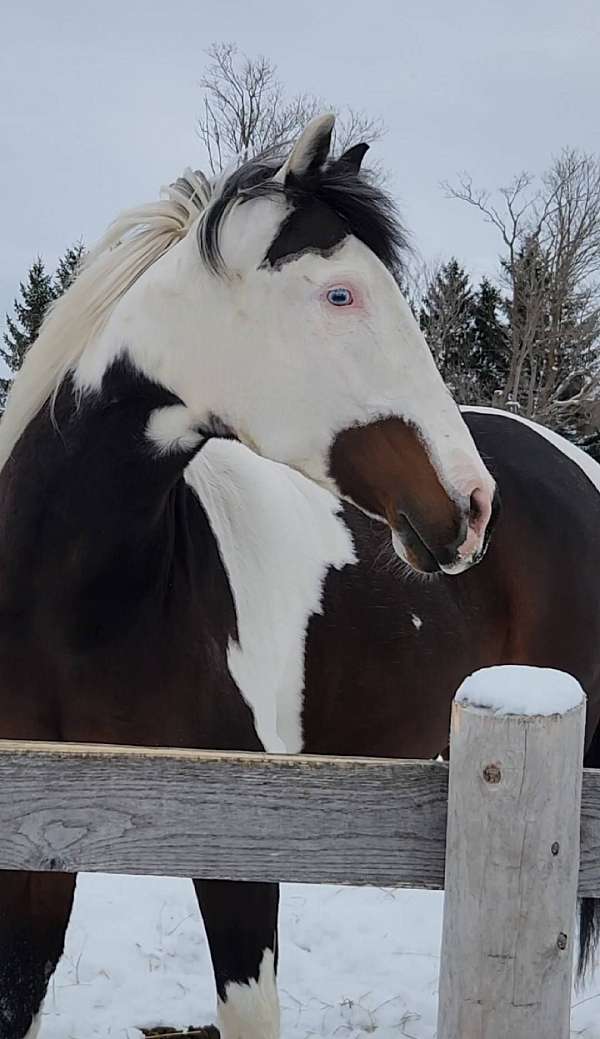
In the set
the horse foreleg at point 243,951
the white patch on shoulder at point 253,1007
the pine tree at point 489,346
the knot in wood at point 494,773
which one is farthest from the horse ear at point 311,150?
the pine tree at point 489,346

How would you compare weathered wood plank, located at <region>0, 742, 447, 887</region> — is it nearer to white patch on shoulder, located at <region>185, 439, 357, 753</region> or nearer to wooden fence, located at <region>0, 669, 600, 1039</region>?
wooden fence, located at <region>0, 669, 600, 1039</region>

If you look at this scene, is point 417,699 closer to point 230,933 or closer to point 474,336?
point 230,933

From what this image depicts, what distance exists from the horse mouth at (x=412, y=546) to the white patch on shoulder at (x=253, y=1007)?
3.23 feet

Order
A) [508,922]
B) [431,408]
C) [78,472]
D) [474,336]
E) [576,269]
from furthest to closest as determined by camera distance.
Answer: [474,336]
[576,269]
[78,472]
[431,408]
[508,922]

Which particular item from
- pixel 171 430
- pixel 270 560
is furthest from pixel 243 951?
pixel 171 430

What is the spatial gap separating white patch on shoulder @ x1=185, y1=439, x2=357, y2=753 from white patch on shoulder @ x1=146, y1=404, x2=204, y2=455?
1.05 feet

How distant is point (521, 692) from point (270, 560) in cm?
139

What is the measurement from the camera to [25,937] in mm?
2084

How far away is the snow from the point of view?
3.54ft

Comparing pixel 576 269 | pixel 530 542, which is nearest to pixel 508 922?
pixel 530 542

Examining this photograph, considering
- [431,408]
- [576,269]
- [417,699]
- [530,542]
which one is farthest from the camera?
[576,269]

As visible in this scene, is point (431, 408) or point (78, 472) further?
point (78, 472)

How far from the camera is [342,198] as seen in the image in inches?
72.9

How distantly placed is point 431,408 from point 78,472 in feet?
2.55
